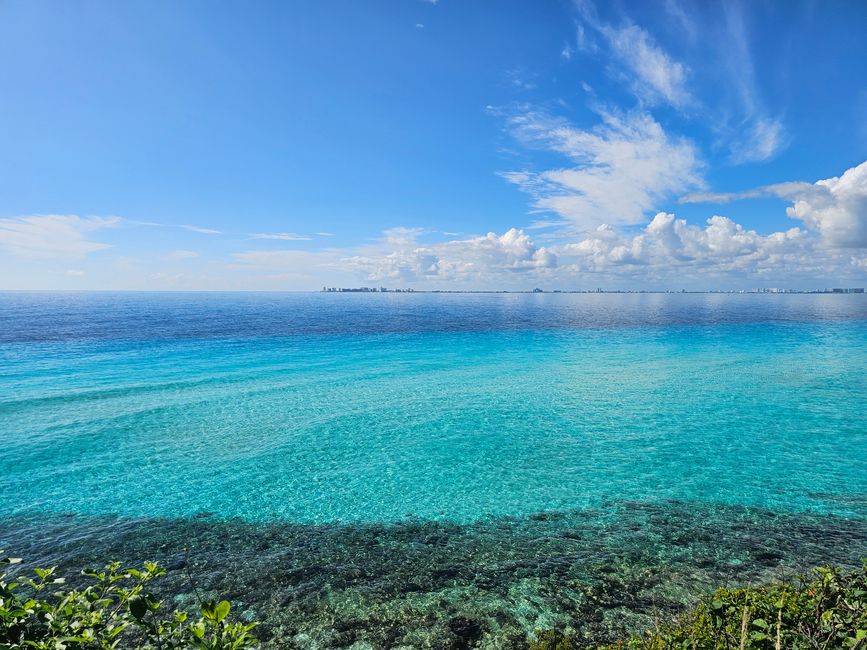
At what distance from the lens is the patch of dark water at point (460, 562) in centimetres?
1014

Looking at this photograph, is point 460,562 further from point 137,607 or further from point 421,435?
point 421,435

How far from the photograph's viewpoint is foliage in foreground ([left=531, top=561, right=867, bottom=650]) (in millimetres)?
5941

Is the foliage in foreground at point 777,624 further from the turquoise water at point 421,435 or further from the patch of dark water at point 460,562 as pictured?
the turquoise water at point 421,435

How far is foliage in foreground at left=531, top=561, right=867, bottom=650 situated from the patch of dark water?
79cm

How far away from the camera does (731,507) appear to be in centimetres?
1591

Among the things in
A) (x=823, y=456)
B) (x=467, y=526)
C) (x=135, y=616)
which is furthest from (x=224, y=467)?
(x=823, y=456)

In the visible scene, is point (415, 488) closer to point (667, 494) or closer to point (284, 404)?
point (667, 494)

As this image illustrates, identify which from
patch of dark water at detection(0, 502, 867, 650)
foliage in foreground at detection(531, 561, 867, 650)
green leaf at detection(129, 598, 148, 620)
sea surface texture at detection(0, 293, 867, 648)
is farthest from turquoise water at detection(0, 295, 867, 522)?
green leaf at detection(129, 598, 148, 620)

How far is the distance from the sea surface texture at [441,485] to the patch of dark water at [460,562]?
0.23 ft

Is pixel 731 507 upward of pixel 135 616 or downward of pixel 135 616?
downward

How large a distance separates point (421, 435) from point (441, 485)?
6.46 m

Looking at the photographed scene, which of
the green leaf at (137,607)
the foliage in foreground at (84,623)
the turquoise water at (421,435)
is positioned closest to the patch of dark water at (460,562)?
the turquoise water at (421,435)

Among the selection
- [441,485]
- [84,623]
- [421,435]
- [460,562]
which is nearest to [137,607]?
[84,623]

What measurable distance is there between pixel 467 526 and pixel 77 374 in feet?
136
